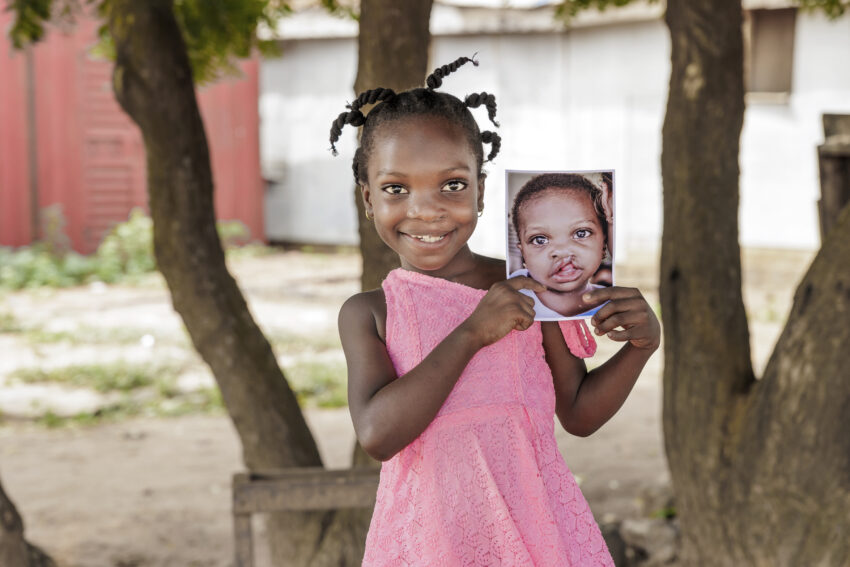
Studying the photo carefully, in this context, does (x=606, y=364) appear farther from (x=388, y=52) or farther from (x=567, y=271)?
(x=388, y=52)

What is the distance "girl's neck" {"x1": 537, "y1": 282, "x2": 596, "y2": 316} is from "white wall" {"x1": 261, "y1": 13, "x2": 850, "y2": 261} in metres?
6.73

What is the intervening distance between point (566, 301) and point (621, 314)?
0.07 metres

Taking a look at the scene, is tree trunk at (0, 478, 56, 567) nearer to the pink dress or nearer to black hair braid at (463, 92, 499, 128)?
the pink dress

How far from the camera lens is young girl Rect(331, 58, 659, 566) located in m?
1.31

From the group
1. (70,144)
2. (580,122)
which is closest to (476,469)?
(580,122)

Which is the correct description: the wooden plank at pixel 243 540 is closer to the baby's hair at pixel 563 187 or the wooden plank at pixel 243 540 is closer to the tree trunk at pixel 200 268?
the tree trunk at pixel 200 268

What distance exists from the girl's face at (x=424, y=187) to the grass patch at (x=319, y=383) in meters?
5.35

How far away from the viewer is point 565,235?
131 cm

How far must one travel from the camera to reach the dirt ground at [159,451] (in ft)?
15.1

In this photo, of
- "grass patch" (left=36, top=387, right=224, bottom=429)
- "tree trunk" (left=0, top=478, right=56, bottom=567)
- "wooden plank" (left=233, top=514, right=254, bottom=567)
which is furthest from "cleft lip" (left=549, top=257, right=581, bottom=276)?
"grass patch" (left=36, top=387, right=224, bottom=429)

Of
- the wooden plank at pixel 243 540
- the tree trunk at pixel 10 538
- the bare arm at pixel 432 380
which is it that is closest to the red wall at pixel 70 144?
the tree trunk at pixel 10 538

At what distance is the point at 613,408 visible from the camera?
1.47 metres

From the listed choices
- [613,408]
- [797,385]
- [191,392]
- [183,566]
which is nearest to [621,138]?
[191,392]

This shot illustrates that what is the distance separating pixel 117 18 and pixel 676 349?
6.83 feet
